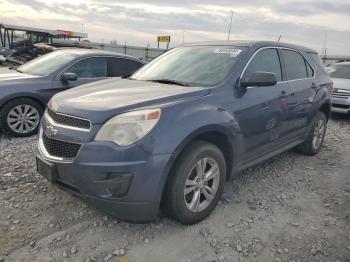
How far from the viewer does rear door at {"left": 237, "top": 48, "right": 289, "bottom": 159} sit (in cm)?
388

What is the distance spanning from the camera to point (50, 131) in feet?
10.8

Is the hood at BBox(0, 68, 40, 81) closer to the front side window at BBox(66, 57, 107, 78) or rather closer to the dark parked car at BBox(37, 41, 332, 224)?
the front side window at BBox(66, 57, 107, 78)

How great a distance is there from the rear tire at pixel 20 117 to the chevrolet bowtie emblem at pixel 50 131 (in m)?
2.97

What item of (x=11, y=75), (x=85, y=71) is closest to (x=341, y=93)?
(x=85, y=71)

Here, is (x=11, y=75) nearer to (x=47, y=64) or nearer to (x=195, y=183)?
(x=47, y=64)

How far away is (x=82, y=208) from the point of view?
3.70m

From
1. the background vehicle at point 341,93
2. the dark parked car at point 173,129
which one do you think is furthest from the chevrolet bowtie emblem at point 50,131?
the background vehicle at point 341,93

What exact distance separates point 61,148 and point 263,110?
222 centimetres

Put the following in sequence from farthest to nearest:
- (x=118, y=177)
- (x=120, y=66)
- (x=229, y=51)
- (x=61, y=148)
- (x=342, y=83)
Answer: (x=342, y=83)
(x=120, y=66)
(x=229, y=51)
(x=61, y=148)
(x=118, y=177)

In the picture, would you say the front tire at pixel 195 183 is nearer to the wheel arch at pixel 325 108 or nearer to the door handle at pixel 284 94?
the door handle at pixel 284 94

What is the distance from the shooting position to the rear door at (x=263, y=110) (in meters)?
3.88

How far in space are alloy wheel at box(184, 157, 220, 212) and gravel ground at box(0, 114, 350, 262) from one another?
0.72 feet

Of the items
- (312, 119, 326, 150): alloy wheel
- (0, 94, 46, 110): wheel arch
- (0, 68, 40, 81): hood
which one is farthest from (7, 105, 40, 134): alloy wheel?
(312, 119, 326, 150): alloy wheel

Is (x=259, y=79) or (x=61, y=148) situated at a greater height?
(x=259, y=79)
